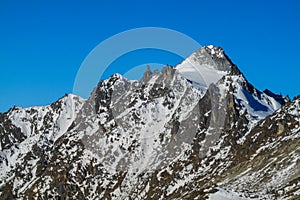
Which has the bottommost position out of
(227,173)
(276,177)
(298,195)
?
(298,195)

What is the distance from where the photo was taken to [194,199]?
232ft

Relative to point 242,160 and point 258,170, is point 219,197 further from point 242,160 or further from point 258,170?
point 242,160

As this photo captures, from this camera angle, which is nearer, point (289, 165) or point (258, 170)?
point (289, 165)

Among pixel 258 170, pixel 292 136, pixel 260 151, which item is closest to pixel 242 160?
pixel 260 151

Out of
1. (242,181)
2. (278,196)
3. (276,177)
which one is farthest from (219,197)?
(242,181)

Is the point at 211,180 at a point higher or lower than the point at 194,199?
higher

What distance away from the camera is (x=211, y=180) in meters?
197

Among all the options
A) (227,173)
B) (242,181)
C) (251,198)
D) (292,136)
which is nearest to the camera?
(251,198)

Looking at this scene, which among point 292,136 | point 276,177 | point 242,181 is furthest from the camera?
point 292,136

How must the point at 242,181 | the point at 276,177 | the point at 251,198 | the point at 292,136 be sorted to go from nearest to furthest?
1. the point at 251,198
2. the point at 276,177
3. the point at 242,181
4. the point at 292,136

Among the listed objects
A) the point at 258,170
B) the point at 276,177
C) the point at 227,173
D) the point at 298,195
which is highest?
the point at 227,173

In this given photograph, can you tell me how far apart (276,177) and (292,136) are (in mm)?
44046

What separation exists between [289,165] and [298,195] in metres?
82.6

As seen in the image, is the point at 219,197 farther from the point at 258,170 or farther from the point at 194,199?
the point at 258,170
